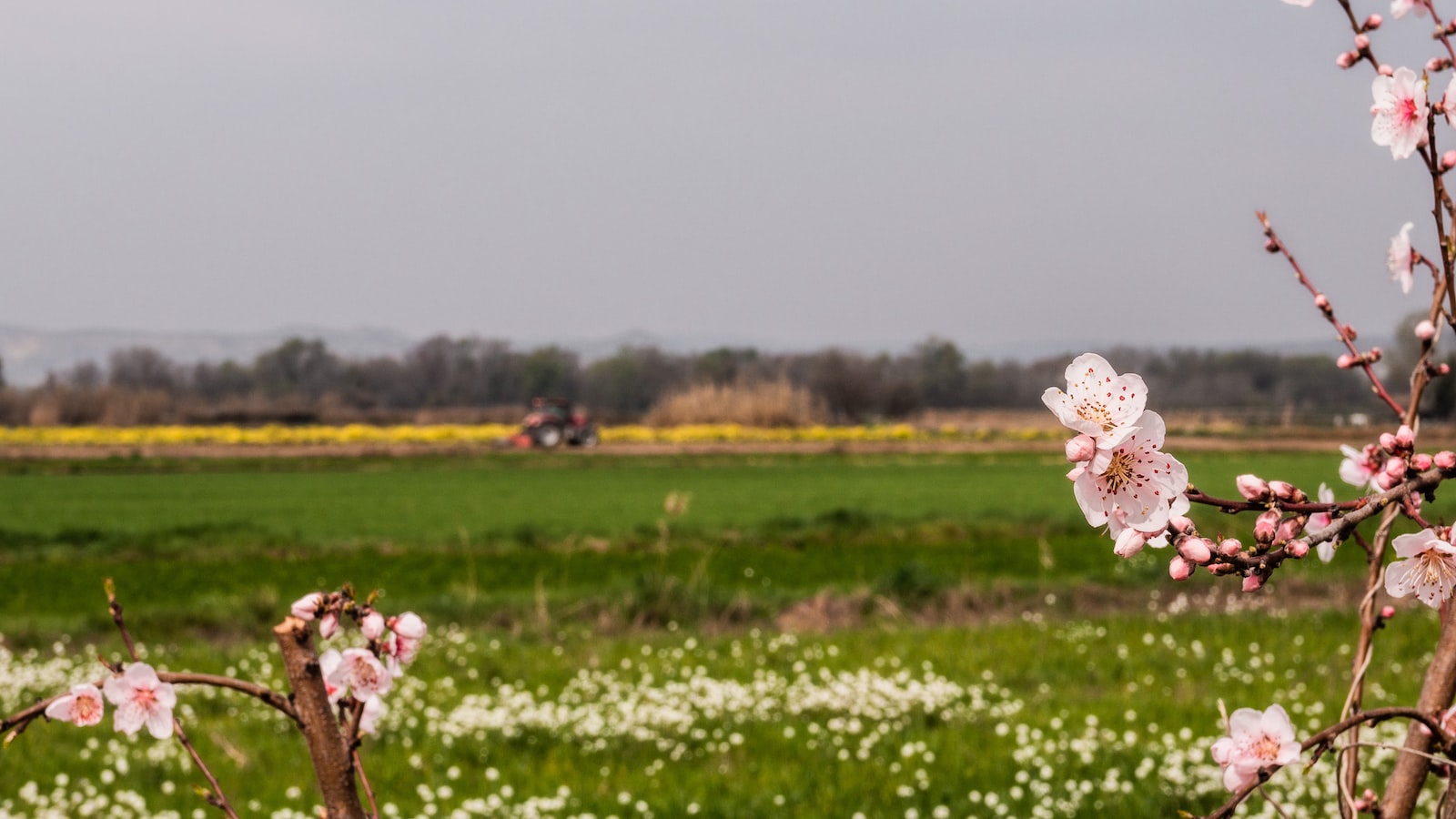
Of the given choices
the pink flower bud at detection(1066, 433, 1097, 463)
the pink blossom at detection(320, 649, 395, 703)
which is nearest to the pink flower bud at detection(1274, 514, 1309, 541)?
the pink flower bud at detection(1066, 433, 1097, 463)

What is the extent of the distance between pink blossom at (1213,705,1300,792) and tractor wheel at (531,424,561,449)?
48.9 metres

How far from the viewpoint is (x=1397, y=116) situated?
1.35 metres

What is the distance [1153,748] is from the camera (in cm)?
628

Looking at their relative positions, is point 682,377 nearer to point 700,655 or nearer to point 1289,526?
point 700,655

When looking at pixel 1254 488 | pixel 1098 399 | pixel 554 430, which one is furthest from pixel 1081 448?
pixel 554 430

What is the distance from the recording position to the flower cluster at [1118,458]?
971 millimetres

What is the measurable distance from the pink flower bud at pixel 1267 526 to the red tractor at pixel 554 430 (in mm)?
48068

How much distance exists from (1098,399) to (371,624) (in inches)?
41.5

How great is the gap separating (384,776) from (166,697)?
4.77 metres

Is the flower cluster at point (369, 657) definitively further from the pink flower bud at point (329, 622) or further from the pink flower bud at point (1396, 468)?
the pink flower bud at point (1396, 468)

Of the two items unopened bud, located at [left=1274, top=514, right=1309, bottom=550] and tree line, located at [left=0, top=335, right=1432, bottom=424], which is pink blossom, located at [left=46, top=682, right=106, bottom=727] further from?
tree line, located at [left=0, top=335, right=1432, bottom=424]

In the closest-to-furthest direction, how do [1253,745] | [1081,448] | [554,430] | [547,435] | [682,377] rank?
[1081,448]
[1253,745]
[547,435]
[554,430]
[682,377]

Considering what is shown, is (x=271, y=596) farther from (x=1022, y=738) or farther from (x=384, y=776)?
(x=1022, y=738)

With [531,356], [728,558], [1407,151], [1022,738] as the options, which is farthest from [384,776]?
[531,356]
